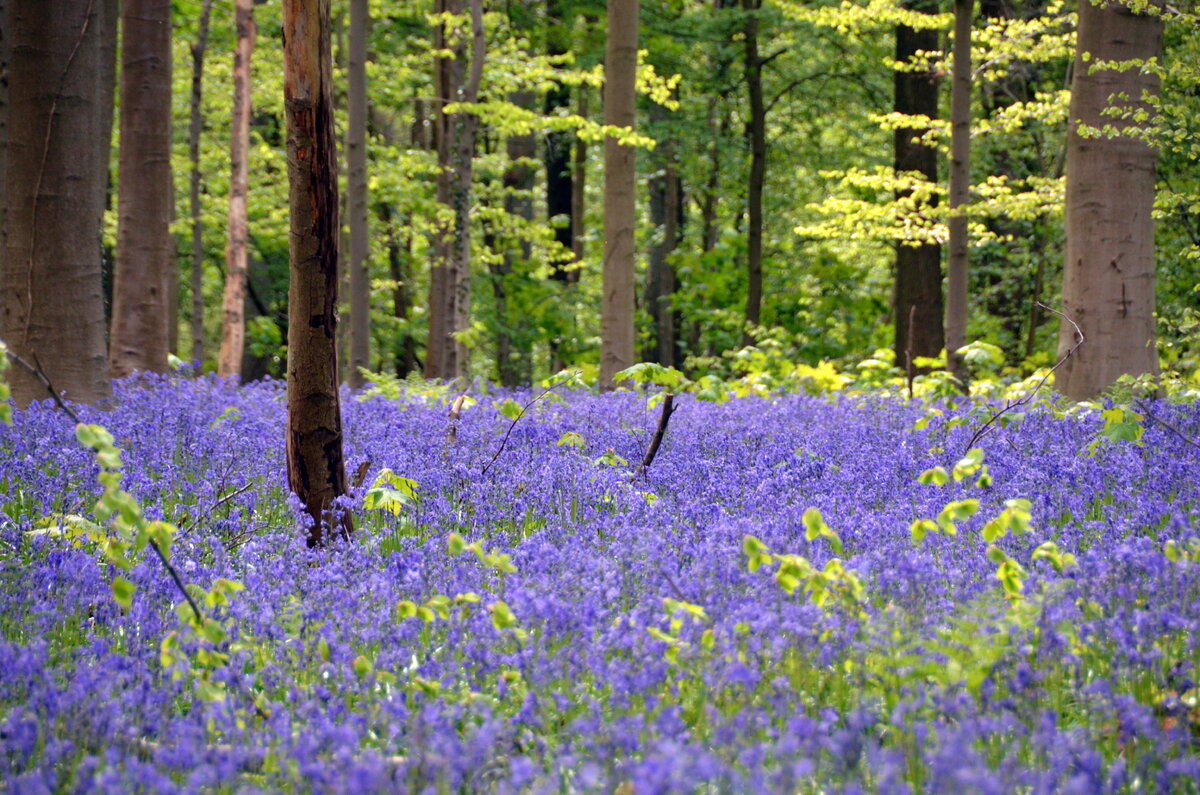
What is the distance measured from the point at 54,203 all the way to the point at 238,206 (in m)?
7.08

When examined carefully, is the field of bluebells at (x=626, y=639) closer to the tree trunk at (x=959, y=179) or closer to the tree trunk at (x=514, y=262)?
the tree trunk at (x=959, y=179)

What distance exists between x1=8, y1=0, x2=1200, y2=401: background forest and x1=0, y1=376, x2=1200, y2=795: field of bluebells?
7756 mm

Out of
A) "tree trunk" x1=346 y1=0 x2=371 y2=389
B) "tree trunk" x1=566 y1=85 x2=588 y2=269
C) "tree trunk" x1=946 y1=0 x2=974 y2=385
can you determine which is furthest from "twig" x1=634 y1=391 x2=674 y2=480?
"tree trunk" x1=566 y1=85 x2=588 y2=269

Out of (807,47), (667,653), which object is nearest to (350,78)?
(807,47)

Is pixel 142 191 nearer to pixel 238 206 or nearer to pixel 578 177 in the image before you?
pixel 238 206

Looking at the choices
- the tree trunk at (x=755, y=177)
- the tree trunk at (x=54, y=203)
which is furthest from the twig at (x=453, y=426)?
the tree trunk at (x=755, y=177)

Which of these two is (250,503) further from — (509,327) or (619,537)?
(509,327)

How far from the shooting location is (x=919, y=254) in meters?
16.1

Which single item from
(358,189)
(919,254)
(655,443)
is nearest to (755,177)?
(919,254)

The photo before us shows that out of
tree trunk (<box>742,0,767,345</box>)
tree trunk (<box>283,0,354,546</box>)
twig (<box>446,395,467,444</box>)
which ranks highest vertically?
tree trunk (<box>742,0,767,345</box>)

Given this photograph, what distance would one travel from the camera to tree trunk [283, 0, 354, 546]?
479cm

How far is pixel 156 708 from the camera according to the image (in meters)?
2.96

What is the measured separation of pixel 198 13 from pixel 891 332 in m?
14.4

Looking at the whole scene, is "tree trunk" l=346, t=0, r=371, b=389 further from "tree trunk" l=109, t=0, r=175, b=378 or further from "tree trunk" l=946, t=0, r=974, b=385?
"tree trunk" l=946, t=0, r=974, b=385
